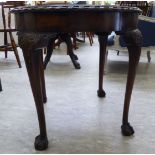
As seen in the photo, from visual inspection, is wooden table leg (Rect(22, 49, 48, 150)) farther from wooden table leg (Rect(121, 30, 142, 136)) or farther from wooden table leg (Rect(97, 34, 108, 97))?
wooden table leg (Rect(97, 34, 108, 97))

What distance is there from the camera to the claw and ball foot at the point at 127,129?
139cm

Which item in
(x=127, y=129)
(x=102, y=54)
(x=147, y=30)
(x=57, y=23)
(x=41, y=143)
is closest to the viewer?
(x=57, y=23)

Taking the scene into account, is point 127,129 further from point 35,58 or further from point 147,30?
point 147,30

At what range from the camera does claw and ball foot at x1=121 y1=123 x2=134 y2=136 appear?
139cm

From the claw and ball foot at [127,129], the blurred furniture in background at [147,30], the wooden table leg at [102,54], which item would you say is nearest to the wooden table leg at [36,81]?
the claw and ball foot at [127,129]

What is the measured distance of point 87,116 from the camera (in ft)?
5.35

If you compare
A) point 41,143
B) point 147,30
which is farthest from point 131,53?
point 147,30

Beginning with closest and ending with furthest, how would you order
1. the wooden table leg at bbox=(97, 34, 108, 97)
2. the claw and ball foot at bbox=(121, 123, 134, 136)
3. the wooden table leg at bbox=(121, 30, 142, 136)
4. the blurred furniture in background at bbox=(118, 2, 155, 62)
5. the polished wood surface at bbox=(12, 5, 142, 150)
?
the polished wood surface at bbox=(12, 5, 142, 150), the wooden table leg at bbox=(121, 30, 142, 136), the claw and ball foot at bbox=(121, 123, 134, 136), the wooden table leg at bbox=(97, 34, 108, 97), the blurred furniture in background at bbox=(118, 2, 155, 62)

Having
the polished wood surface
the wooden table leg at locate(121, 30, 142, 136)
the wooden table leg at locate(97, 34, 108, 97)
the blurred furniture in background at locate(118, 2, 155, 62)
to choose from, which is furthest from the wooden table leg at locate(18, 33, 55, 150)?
the blurred furniture in background at locate(118, 2, 155, 62)

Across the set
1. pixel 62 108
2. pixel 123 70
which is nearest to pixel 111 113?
pixel 62 108

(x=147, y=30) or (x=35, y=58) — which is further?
(x=147, y=30)

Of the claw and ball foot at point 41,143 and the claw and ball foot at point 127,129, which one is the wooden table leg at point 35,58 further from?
the claw and ball foot at point 127,129

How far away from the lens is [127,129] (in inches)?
55.0

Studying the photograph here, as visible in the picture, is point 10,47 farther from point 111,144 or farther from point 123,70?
point 111,144
